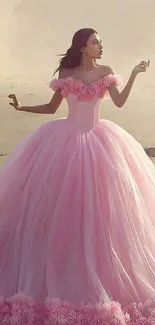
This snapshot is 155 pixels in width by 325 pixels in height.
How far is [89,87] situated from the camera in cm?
356

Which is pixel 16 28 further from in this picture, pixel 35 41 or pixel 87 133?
pixel 87 133

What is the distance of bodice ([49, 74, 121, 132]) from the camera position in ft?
11.7

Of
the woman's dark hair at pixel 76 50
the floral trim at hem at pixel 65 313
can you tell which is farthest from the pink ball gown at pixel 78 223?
the woman's dark hair at pixel 76 50

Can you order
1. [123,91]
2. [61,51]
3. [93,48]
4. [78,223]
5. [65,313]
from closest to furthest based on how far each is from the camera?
[65,313] → [78,223] → [123,91] → [93,48] → [61,51]

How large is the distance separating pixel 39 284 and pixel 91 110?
3.73 feet

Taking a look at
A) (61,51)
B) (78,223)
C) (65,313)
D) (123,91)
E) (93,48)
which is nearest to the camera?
(65,313)

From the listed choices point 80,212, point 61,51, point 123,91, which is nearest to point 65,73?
point 123,91

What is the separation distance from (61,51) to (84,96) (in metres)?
14.3

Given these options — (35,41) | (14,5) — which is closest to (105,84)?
(35,41)

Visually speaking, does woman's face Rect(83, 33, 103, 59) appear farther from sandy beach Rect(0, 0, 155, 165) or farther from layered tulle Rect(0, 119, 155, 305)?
sandy beach Rect(0, 0, 155, 165)

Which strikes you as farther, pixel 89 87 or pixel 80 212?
pixel 89 87

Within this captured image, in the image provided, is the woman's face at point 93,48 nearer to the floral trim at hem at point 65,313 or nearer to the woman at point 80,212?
the woman at point 80,212

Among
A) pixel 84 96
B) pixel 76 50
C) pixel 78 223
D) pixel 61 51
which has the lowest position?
pixel 78 223

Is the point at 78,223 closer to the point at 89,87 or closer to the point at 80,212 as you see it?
the point at 80,212
